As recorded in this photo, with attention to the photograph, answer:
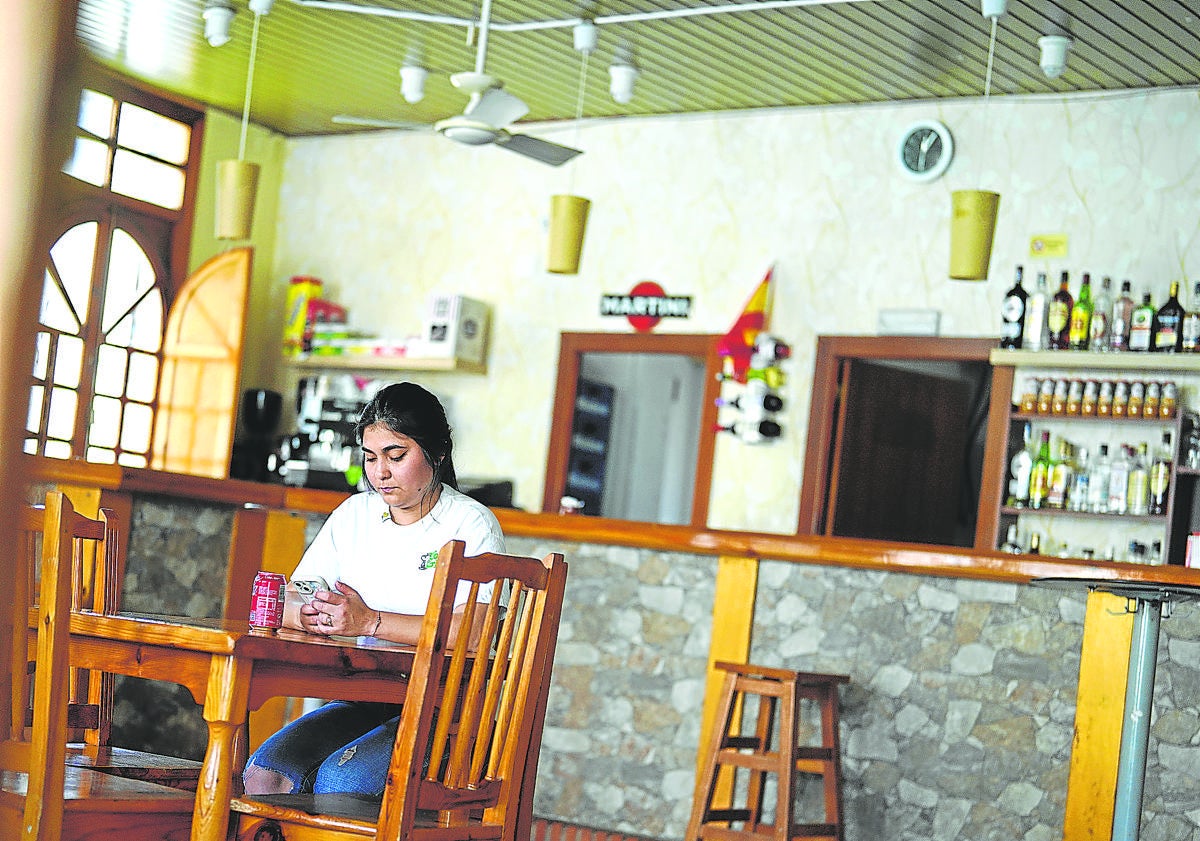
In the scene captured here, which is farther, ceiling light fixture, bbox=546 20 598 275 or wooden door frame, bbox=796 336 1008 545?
wooden door frame, bbox=796 336 1008 545

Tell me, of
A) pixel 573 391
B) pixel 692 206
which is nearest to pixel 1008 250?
pixel 692 206

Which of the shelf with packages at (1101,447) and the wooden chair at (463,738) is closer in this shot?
the wooden chair at (463,738)

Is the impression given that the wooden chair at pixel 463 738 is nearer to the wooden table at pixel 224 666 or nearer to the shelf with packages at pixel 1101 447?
the wooden table at pixel 224 666

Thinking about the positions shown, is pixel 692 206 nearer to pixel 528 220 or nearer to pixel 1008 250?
pixel 528 220

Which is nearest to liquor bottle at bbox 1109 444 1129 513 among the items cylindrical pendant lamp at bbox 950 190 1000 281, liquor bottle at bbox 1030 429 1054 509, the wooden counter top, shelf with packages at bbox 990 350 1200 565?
shelf with packages at bbox 990 350 1200 565

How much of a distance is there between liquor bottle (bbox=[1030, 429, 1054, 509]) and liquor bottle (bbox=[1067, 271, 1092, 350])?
0.47 m

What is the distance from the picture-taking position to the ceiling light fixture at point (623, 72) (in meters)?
6.64

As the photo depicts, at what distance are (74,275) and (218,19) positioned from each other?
6.51ft

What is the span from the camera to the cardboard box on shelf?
7621 millimetres

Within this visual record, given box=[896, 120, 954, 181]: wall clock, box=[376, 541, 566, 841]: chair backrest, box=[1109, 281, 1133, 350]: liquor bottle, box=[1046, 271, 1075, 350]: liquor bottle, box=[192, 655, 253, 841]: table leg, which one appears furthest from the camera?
box=[896, 120, 954, 181]: wall clock

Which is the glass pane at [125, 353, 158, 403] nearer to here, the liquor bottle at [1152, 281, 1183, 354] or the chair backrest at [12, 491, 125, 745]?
the chair backrest at [12, 491, 125, 745]

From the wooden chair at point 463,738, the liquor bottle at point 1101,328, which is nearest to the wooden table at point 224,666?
the wooden chair at point 463,738

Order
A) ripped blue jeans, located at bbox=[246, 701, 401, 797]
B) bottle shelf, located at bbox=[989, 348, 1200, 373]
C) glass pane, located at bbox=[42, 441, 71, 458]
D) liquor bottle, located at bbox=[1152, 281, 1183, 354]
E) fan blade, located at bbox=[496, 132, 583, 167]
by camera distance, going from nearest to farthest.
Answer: ripped blue jeans, located at bbox=[246, 701, 401, 797] → fan blade, located at bbox=[496, 132, 583, 167] → bottle shelf, located at bbox=[989, 348, 1200, 373] → liquor bottle, located at bbox=[1152, 281, 1183, 354] → glass pane, located at bbox=[42, 441, 71, 458]

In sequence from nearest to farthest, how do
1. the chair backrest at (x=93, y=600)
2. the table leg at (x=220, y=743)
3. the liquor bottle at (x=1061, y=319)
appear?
the table leg at (x=220, y=743) → the chair backrest at (x=93, y=600) → the liquor bottle at (x=1061, y=319)
